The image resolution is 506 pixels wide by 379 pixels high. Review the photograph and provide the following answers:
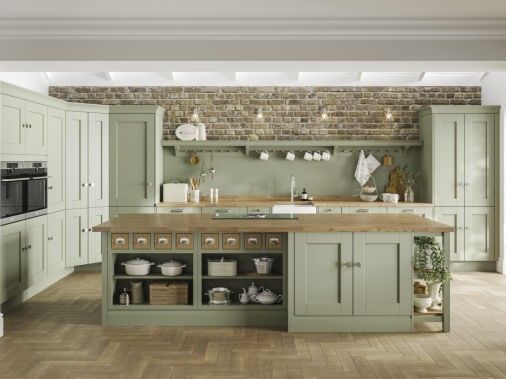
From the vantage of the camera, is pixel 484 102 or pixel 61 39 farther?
pixel 484 102

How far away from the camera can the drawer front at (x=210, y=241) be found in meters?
5.14

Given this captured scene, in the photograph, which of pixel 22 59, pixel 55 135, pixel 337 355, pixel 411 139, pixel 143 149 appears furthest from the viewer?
pixel 411 139

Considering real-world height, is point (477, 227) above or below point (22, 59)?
below

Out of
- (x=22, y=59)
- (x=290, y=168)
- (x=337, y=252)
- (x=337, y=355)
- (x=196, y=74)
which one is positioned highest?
(x=196, y=74)

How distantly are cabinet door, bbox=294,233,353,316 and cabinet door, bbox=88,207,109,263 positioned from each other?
365cm

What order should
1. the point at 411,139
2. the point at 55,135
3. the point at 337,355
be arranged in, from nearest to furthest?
1. the point at 337,355
2. the point at 55,135
3. the point at 411,139

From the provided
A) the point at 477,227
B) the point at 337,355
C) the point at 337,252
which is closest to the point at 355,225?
the point at 337,252

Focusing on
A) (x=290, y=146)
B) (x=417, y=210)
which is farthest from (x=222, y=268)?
(x=417, y=210)

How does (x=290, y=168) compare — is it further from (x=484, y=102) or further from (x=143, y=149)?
(x=484, y=102)

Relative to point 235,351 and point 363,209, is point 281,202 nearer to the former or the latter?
point 363,209

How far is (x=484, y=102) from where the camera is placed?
833 cm

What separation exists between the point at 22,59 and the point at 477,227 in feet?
20.0

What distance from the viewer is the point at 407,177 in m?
8.48

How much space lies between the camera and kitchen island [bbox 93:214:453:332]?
195 inches
